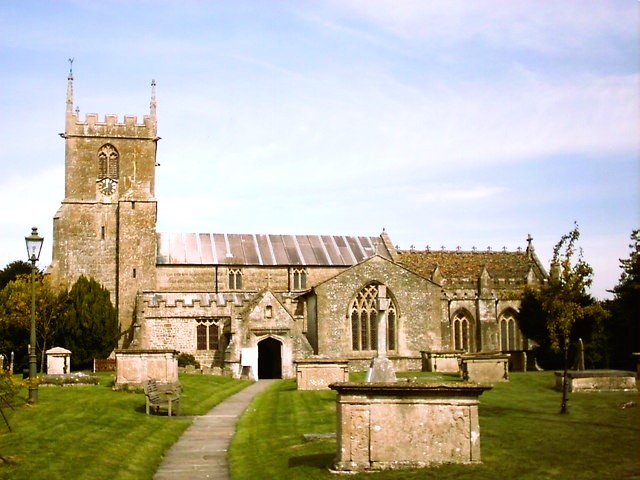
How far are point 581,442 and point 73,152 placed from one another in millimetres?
48161

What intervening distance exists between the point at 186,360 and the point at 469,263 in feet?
75.9

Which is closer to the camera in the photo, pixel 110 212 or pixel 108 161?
pixel 110 212

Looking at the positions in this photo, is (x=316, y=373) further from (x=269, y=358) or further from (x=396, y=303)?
(x=269, y=358)

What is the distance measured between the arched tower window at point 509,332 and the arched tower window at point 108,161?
89.2ft

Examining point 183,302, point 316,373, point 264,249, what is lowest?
point 316,373

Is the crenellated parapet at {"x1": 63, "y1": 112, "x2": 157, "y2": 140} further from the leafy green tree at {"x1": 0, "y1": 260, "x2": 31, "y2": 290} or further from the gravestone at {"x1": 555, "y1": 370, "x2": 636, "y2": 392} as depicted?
the gravestone at {"x1": 555, "y1": 370, "x2": 636, "y2": 392}

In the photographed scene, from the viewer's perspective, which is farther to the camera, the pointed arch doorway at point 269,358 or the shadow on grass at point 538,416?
the pointed arch doorway at point 269,358

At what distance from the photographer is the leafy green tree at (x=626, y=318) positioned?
46128mm

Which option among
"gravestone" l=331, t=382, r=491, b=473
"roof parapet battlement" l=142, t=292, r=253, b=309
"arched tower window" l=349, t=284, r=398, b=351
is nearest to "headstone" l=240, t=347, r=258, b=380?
"roof parapet battlement" l=142, t=292, r=253, b=309

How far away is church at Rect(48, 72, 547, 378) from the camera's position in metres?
49.7

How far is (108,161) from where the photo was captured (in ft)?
193

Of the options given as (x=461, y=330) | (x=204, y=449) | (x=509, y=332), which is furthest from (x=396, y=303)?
(x=204, y=449)

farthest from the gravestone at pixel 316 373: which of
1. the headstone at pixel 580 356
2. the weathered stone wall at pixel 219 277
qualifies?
the weathered stone wall at pixel 219 277

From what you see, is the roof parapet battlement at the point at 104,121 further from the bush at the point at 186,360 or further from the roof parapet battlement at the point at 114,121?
the bush at the point at 186,360
